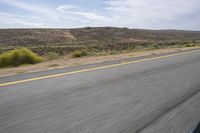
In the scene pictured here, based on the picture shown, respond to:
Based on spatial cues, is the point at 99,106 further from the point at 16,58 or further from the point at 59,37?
the point at 59,37

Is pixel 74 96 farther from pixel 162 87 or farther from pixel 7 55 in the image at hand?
pixel 7 55

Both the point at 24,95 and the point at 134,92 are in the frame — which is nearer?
the point at 24,95

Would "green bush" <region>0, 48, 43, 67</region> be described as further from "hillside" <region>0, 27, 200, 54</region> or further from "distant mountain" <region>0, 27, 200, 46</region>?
"distant mountain" <region>0, 27, 200, 46</region>

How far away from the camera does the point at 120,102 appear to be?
13.9 ft

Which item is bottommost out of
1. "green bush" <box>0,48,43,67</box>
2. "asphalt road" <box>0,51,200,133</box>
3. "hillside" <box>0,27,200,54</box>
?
"hillside" <box>0,27,200,54</box>

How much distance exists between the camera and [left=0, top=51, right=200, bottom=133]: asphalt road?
313 cm

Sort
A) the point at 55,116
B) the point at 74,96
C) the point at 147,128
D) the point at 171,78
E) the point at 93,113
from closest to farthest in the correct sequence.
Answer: the point at 147,128
the point at 55,116
the point at 93,113
the point at 74,96
the point at 171,78

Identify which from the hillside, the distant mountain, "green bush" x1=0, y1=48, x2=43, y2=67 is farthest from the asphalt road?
the distant mountain

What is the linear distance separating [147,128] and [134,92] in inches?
73.1

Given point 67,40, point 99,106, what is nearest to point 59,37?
point 67,40

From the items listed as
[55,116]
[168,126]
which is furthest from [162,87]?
[55,116]

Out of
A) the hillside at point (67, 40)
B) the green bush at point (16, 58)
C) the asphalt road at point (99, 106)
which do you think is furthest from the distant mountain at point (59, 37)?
the asphalt road at point (99, 106)

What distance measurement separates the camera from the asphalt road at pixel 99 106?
3.13 m

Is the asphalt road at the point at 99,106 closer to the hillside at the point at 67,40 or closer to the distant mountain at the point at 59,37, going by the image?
the hillside at the point at 67,40
